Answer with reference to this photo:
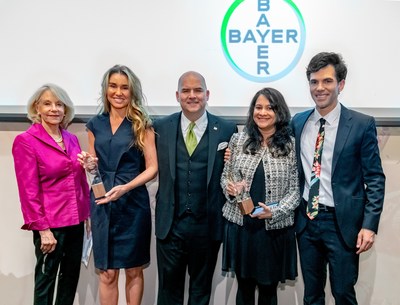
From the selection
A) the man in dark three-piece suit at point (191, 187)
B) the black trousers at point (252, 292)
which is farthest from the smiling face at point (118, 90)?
the black trousers at point (252, 292)

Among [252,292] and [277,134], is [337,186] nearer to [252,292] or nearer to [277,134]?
[277,134]

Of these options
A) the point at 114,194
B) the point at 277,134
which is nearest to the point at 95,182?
the point at 114,194

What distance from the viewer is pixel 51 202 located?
237cm

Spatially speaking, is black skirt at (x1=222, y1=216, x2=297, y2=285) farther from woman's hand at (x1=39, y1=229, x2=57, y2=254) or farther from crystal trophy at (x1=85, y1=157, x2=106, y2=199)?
woman's hand at (x1=39, y1=229, x2=57, y2=254)

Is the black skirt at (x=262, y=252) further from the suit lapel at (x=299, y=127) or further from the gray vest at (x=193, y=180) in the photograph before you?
the suit lapel at (x=299, y=127)

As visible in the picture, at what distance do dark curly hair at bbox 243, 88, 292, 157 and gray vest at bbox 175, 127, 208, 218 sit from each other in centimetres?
27

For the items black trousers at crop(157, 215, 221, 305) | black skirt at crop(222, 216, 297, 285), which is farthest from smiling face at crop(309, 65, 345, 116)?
black trousers at crop(157, 215, 221, 305)

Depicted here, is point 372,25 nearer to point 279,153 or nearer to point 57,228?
point 279,153

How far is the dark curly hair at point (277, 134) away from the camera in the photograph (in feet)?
7.46

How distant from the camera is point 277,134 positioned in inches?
90.4

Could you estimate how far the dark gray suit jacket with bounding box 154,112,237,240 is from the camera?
2385 millimetres

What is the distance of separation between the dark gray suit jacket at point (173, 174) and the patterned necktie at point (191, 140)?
7cm

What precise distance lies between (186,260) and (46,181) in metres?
0.97

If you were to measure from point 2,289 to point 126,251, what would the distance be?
4.54 ft
